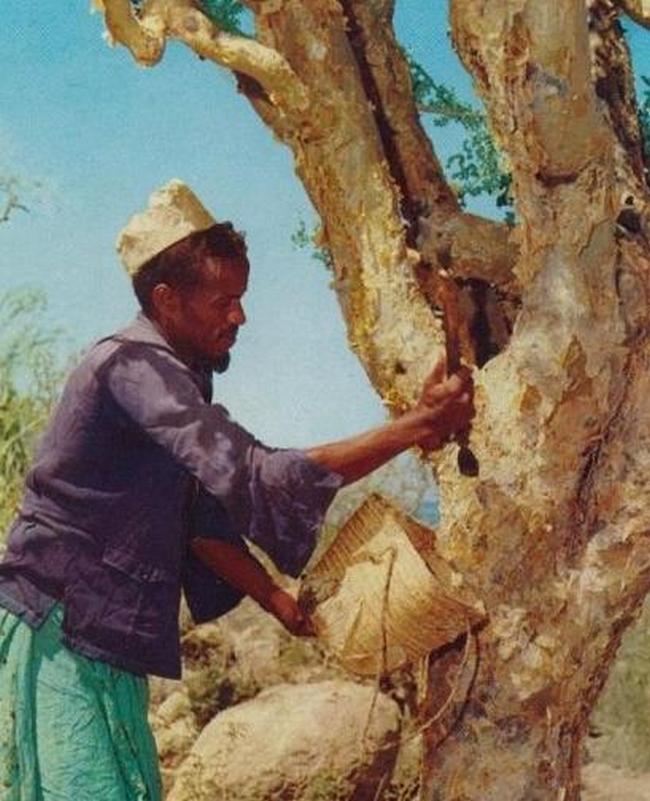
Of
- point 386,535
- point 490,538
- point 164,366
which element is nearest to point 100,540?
point 164,366

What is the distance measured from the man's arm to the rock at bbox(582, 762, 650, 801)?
4464 millimetres

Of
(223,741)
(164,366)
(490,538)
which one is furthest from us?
(223,741)

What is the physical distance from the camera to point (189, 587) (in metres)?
4.08

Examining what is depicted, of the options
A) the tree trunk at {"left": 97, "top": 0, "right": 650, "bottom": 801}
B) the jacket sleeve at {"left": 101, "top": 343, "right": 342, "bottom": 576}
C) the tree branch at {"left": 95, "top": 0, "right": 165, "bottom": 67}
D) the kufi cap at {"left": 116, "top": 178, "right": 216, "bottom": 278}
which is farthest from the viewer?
the tree branch at {"left": 95, "top": 0, "right": 165, "bottom": 67}

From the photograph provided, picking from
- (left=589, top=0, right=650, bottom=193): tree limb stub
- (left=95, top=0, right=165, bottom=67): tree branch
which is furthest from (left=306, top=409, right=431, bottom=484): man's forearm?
(left=95, top=0, right=165, bottom=67): tree branch

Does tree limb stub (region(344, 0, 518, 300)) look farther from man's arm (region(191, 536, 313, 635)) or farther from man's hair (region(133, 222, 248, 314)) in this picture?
man's arm (region(191, 536, 313, 635))

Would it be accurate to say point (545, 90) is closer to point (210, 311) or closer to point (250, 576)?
point (210, 311)

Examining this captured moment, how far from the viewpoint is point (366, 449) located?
11.9 ft

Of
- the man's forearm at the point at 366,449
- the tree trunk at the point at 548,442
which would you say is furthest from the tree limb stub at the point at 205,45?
the man's forearm at the point at 366,449

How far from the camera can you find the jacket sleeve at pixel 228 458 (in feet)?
11.5

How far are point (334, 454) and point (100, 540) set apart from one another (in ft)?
1.78

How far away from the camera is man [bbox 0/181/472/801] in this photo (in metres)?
3.56

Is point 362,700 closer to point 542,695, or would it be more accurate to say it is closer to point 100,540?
point 542,695

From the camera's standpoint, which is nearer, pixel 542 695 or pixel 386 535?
pixel 386 535
